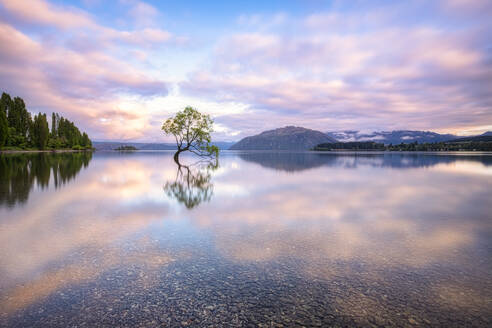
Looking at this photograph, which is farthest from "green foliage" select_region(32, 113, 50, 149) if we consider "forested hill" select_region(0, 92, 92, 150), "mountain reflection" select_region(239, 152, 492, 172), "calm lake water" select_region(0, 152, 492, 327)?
"calm lake water" select_region(0, 152, 492, 327)

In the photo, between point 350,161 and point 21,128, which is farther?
point 21,128

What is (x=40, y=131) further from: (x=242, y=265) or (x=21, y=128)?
(x=242, y=265)

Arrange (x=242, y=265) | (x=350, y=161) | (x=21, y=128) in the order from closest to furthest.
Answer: (x=242, y=265)
(x=350, y=161)
(x=21, y=128)

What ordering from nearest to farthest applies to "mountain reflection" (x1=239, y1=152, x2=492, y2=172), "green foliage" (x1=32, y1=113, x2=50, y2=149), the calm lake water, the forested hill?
the calm lake water
"mountain reflection" (x1=239, y1=152, x2=492, y2=172)
the forested hill
"green foliage" (x1=32, y1=113, x2=50, y2=149)

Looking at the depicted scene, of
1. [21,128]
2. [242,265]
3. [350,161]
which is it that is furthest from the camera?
[21,128]

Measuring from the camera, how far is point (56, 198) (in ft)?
67.5

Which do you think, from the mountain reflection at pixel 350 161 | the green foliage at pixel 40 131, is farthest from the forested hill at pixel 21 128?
the mountain reflection at pixel 350 161

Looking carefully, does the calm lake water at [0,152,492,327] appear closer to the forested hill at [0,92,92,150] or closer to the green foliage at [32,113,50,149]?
the forested hill at [0,92,92,150]

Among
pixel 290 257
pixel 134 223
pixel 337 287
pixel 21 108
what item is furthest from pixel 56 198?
pixel 21 108

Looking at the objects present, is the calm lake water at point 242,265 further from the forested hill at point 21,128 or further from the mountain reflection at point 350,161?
the forested hill at point 21,128

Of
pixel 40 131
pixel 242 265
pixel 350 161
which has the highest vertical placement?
pixel 40 131

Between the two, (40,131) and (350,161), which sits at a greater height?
(40,131)

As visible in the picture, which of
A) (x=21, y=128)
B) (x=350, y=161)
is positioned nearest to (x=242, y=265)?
(x=350, y=161)

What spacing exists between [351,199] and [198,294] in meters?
17.5
